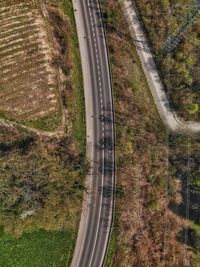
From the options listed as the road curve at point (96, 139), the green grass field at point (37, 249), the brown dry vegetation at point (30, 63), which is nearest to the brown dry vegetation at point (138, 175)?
the road curve at point (96, 139)

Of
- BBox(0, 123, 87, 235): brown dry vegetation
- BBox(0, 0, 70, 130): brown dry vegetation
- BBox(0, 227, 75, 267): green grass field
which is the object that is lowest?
BBox(0, 227, 75, 267): green grass field

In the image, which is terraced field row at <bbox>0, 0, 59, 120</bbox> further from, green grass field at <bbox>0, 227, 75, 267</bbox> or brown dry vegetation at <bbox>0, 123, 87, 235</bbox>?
green grass field at <bbox>0, 227, 75, 267</bbox>

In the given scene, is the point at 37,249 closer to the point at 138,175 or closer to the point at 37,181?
the point at 37,181

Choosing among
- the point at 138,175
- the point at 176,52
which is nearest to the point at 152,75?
the point at 176,52

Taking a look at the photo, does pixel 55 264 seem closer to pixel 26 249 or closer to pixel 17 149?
pixel 26 249

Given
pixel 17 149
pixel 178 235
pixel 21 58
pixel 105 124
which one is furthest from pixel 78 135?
pixel 178 235

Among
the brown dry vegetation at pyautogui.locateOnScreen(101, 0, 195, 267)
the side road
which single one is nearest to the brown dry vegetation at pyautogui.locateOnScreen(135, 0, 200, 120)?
the side road
